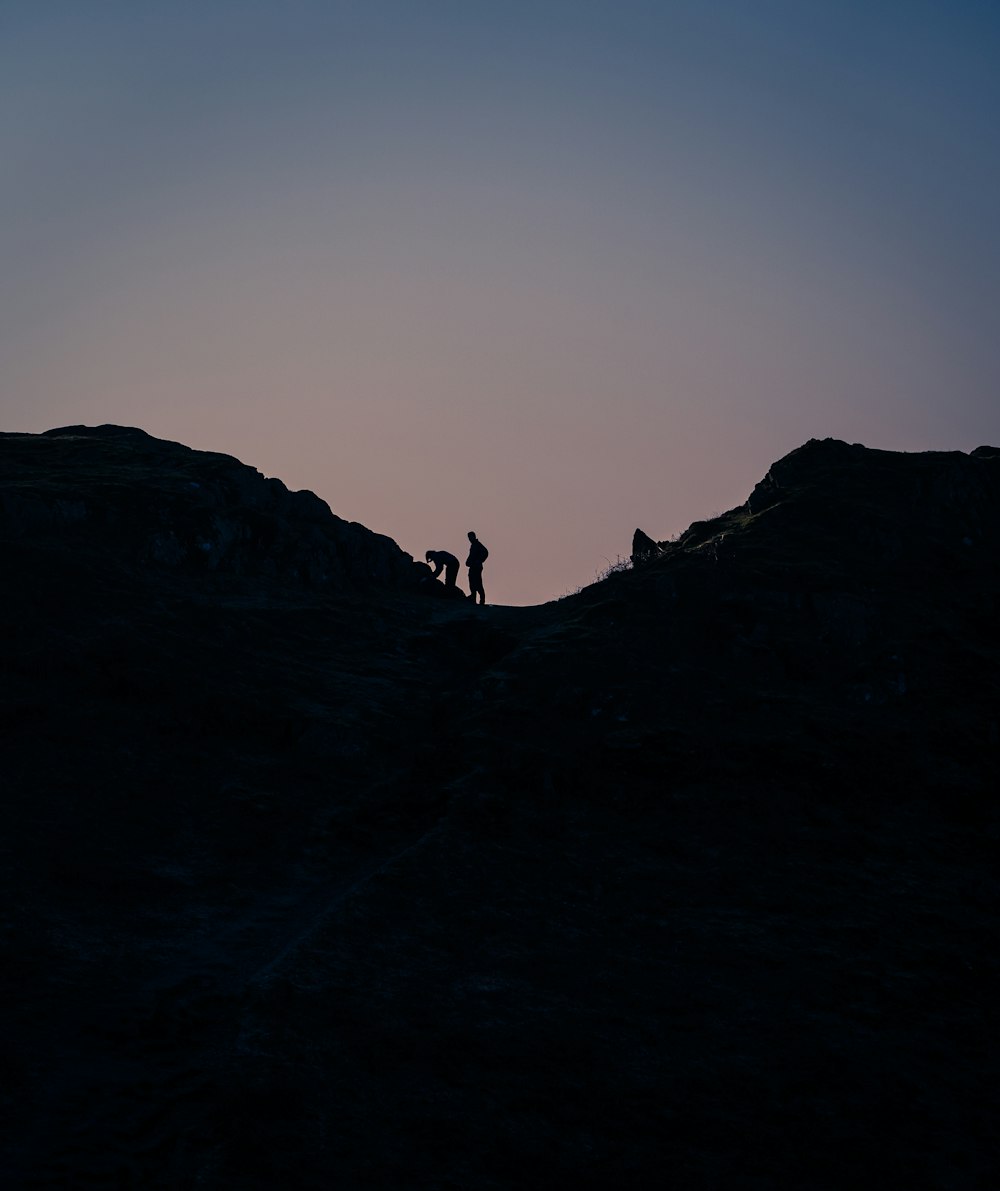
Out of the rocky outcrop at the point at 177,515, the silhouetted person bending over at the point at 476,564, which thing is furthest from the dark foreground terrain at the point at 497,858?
the silhouetted person bending over at the point at 476,564

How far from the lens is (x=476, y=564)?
50.7 m

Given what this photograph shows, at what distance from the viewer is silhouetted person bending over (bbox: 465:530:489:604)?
5062 centimetres

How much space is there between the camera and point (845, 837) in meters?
23.9

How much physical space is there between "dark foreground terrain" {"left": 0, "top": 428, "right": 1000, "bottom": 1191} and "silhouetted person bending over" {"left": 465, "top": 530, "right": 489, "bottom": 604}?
7.64 metres

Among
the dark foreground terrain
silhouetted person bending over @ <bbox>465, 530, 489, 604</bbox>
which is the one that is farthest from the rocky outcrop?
silhouetted person bending over @ <bbox>465, 530, 489, 604</bbox>

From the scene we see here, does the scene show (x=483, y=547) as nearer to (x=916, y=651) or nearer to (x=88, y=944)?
(x=916, y=651)

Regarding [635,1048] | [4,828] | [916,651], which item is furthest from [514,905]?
[916,651]

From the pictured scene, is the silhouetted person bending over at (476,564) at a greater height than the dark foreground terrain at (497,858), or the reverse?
the silhouetted person bending over at (476,564)

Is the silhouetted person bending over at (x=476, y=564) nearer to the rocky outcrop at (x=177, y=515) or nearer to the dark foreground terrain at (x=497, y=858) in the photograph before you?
the rocky outcrop at (x=177, y=515)

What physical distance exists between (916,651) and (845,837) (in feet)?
34.0

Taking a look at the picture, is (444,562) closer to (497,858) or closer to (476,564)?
(476,564)

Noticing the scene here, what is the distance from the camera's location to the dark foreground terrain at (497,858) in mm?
14797

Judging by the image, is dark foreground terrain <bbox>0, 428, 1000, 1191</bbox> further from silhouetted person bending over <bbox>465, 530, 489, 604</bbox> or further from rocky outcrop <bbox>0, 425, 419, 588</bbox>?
silhouetted person bending over <bbox>465, 530, 489, 604</bbox>

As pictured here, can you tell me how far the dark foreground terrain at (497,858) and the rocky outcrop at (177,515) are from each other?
0.20m
